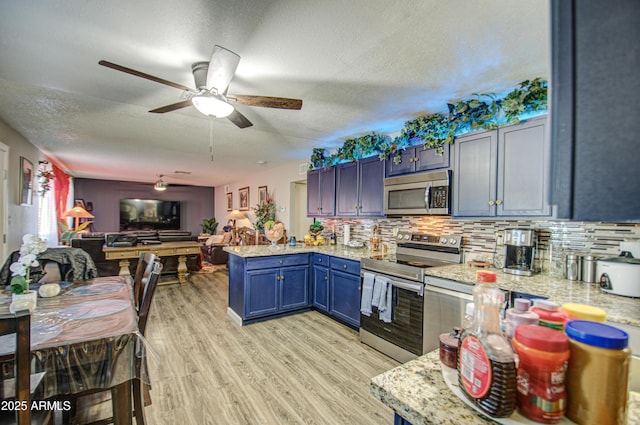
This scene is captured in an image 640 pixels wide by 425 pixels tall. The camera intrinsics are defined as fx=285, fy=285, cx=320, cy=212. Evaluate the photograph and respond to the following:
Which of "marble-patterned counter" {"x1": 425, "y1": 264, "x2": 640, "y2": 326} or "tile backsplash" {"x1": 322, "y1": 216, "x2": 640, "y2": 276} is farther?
"tile backsplash" {"x1": 322, "y1": 216, "x2": 640, "y2": 276}

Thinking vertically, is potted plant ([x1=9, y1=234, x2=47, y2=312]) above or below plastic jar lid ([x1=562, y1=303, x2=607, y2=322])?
below

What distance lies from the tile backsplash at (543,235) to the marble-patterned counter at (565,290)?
206 mm

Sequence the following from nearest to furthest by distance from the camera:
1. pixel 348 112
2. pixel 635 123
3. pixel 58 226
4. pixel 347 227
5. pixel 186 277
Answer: pixel 635 123
pixel 348 112
pixel 347 227
pixel 186 277
pixel 58 226

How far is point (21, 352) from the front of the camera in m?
1.03

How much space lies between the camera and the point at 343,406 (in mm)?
2006

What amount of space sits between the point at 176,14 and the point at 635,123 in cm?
188

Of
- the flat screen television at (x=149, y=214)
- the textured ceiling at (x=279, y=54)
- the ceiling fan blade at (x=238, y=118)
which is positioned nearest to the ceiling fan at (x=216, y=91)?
the textured ceiling at (x=279, y=54)

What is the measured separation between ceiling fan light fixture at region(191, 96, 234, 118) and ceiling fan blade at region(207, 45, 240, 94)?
0.26 ft

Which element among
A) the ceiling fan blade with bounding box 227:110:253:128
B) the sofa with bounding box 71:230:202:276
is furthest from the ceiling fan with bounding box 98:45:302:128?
the sofa with bounding box 71:230:202:276

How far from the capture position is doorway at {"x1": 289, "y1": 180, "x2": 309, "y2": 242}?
19.0 ft

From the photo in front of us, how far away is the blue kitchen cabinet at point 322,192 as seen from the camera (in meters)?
4.12

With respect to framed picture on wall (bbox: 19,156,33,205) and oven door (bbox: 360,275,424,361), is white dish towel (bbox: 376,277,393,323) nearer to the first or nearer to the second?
oven door (bbox: 360,275,424,361)

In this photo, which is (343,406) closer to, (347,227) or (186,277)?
(347,227)

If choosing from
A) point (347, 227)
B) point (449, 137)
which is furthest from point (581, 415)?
point (347, 227)
